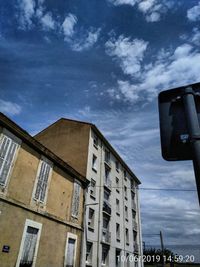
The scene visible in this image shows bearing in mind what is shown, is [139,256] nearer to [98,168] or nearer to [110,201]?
[110,201]

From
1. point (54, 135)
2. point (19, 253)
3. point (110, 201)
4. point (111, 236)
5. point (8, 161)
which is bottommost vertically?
point (19, 253)

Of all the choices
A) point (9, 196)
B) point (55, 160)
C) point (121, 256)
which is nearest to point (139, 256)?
point (121, 256)

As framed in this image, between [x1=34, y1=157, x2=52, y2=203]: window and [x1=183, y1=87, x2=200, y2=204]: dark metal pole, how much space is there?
43.3 feet

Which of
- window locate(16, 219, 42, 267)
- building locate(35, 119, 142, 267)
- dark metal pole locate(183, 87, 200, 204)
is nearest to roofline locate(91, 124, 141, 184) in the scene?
building locate(35, 119, 142, 267)

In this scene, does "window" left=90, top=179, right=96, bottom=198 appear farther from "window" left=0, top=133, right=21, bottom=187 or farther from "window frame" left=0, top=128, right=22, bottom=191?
"window" left=0, top=133, right=21, bottom=187

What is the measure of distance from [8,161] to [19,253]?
15.3 ft

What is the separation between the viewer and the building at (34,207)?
11406 millimetres

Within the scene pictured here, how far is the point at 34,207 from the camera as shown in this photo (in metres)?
13.0

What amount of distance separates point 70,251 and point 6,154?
26.9 ft

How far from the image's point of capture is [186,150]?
150 cm

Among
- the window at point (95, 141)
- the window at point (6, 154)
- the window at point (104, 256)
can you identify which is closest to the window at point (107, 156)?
the window at point (95, 141)

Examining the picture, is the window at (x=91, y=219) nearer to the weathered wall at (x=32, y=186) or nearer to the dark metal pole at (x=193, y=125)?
the weathered wall at (x=32, y=186)

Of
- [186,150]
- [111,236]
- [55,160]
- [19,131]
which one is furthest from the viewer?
[111,236]

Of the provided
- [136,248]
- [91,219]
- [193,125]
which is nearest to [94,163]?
[91,219]
